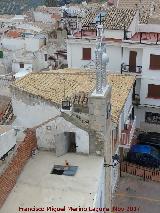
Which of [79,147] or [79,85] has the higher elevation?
[79,85]

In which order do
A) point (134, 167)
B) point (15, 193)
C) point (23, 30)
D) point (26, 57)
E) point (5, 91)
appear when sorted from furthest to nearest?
point (23, 30) < point (26, 57) < point (5, 91) < point (134, 167) < point (15, 193)

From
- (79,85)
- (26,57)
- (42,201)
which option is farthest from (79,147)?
(26,57)

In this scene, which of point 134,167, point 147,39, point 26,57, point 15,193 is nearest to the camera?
point 15,193

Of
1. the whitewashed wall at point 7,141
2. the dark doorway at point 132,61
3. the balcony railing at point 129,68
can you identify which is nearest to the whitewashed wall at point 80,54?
the balcony railing at point 129,68

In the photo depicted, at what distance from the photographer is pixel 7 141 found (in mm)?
21734

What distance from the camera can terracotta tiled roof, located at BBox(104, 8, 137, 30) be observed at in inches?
1411

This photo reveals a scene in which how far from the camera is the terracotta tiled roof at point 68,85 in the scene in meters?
27.2

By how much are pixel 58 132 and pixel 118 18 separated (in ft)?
54.0

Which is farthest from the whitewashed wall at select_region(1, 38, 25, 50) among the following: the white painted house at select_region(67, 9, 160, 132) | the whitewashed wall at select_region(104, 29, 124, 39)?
the whitewashed wall at select_region(104, 29, 124, 39)

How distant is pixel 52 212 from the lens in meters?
19.4

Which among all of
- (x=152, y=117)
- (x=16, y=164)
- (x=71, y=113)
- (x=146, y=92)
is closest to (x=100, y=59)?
(x=71, y=113)

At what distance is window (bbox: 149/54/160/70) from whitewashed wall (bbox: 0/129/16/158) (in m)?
16.4

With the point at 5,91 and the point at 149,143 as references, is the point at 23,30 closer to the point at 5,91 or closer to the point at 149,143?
the point at 5,91

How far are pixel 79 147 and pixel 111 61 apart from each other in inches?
563
